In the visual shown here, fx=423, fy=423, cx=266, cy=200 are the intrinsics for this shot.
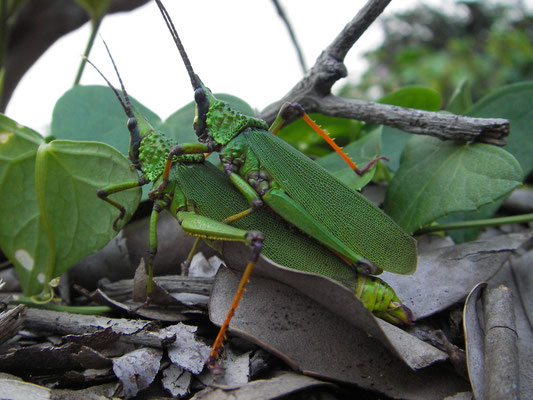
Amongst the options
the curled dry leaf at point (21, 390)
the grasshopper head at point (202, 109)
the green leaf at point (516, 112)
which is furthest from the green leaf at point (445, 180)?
the curled dry leaf at point (21, 390)

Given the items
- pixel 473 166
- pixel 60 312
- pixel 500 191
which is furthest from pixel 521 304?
pixel 60 312

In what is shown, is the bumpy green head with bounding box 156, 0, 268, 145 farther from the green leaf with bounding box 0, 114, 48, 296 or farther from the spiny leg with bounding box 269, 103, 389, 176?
the green leaf with bounding box 0, 114, 48, 296

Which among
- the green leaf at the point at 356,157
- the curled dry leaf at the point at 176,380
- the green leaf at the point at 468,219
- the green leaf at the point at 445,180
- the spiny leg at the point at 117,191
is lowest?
the green leaf at the point at 468,219

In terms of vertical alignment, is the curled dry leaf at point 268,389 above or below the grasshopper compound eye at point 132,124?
below

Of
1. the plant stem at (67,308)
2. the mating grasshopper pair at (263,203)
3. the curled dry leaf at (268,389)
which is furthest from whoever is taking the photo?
the plant stem at (67,308)

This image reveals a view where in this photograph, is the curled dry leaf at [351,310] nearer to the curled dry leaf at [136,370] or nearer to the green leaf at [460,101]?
the curled dry leaf at [136,370]

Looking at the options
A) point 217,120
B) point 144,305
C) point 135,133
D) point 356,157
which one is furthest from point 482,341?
point 135,133

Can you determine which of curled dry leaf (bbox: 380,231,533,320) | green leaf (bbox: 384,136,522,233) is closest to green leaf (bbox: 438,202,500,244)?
curled dry leaf (bbox: 380,231,533,320)
